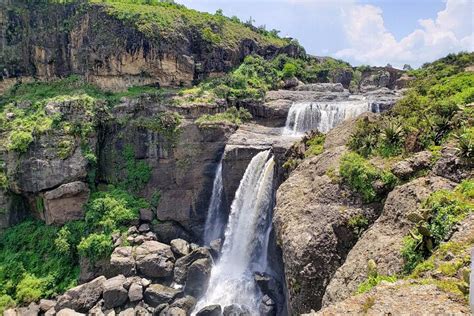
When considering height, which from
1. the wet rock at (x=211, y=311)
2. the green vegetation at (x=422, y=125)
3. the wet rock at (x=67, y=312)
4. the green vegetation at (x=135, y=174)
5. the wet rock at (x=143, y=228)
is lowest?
the wet rock at (x=67, y=312)

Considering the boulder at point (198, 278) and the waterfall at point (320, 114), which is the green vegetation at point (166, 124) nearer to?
the waterfall at point (320, 114)

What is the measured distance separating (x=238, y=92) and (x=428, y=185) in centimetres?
2363

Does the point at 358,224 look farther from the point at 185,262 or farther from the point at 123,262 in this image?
the point at 123,262

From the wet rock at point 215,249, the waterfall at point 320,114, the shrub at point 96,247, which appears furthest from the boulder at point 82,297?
the waterfall at point 320,114

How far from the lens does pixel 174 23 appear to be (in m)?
36.7

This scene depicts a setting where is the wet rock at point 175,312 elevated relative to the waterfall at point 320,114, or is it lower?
lower

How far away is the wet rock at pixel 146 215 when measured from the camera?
25625 millimetres

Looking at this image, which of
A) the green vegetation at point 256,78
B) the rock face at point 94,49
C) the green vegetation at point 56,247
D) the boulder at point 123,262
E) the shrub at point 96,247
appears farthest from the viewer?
the rock face at point 94,49

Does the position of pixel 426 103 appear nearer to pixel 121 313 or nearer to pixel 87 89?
pixel 121 313

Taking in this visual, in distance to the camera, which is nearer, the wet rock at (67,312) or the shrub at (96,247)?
the wet rock at (67,312)

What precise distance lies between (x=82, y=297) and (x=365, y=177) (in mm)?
17002

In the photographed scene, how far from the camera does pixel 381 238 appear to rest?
9.89 m

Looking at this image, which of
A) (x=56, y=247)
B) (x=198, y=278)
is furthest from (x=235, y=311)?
(x=56, y=247)

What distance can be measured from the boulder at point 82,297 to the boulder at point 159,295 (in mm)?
2947
